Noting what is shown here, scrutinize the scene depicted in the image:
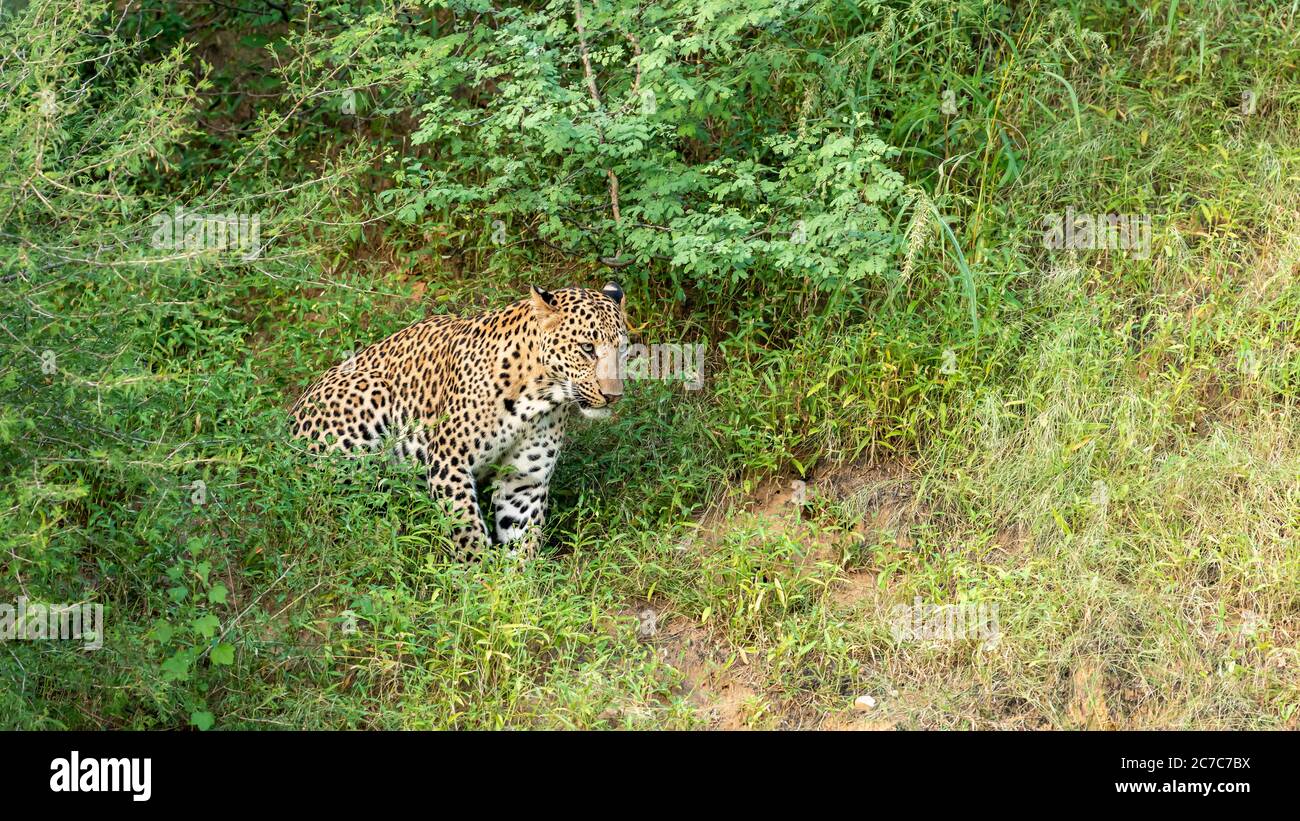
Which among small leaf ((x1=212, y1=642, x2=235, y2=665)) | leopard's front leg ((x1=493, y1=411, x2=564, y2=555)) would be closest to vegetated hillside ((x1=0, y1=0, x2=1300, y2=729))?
small leaf ((x1=212, y1=642, x2=235, y2=665))

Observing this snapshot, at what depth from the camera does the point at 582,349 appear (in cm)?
707

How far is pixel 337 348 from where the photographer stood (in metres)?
8.47

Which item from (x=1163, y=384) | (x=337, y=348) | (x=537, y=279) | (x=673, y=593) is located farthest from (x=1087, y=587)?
(x=337, y=348)

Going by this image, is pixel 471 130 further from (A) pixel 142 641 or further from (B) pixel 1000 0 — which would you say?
(A) pixel 142 641

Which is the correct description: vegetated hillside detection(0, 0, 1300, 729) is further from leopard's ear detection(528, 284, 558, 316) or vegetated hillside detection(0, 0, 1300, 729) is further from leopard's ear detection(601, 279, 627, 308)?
leopard's ear detection(528, 284, 558, 316)

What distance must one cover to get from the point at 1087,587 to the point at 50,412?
4.57 metres

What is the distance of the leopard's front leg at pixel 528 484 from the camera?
7.30m

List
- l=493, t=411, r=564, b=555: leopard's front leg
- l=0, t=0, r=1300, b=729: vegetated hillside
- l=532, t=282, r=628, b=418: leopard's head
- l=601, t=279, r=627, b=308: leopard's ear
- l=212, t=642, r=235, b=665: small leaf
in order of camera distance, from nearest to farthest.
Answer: l=212, t=642, r=235, b=665: small leaf < l=0, t=0, r=1300, b=729: vegetated hillside < l=532, t=282, r=628, b=418: leopard's head < l=493, t=411, r=564, b=555: leopard's front leg < l=601, t=279, r=627, b=308: leopard's ear

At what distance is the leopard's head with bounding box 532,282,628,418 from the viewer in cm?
705

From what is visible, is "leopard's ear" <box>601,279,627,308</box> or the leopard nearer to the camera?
the leopard

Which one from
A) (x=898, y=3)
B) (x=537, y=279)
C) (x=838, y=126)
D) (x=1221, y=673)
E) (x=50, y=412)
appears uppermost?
(x=898, y=3)

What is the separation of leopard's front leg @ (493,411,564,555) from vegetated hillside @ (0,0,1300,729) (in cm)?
23

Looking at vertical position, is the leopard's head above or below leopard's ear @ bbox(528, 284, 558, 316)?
below

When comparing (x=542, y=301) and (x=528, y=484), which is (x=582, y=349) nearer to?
(x=542, y=301)
